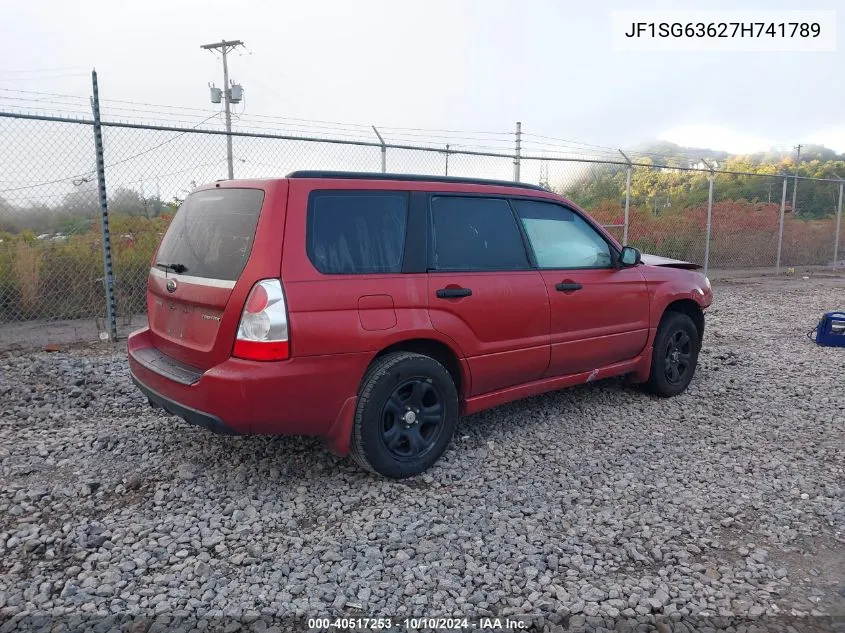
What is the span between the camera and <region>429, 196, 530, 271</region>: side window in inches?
156

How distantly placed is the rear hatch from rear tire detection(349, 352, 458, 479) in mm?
814

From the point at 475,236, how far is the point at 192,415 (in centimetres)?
203

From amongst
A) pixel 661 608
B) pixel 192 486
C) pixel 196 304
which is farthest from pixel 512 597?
pixel 196 304

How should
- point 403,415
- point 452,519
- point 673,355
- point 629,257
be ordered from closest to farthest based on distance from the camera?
point 452,519, point 403,415, point 629,257, point 673,355

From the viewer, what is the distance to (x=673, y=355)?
17.9 feet

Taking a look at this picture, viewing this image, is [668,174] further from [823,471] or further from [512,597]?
[512,597]

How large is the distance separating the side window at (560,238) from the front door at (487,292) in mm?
152

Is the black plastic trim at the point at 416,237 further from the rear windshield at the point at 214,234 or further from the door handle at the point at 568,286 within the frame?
the door handle at the point at 568,286

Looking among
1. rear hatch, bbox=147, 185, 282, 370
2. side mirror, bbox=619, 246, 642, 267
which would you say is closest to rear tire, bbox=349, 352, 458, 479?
rear hatch, bbox=147, 185, 282, 370

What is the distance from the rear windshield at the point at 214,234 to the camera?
340 centimetres

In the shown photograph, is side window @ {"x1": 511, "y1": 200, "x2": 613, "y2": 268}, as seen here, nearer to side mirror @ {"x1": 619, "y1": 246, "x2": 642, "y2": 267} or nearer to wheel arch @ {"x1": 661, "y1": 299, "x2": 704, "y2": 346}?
side mirror @ {"x1": 619, "y1": 246, "x2": 642, "y2": 267}

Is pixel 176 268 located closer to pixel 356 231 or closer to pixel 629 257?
pixel 356 231

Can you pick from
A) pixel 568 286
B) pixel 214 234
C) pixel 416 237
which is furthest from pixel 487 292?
pixel 214 234

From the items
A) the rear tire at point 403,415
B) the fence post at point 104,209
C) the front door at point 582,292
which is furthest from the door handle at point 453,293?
the fence post at point 104,209
